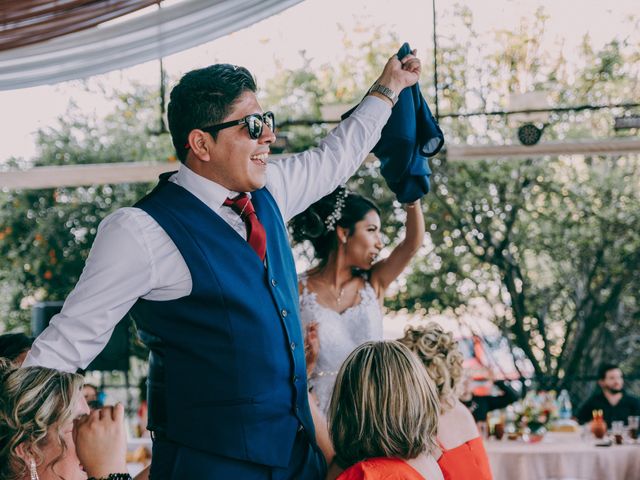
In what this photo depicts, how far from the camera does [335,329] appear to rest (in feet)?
12.1

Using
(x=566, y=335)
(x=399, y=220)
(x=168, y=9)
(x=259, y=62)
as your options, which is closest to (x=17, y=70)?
(x=168, y=9)

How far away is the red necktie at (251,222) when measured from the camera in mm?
1976

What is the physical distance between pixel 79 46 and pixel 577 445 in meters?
3.77

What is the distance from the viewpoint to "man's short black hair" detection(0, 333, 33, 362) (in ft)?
9.64

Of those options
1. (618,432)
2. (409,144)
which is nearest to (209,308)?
(409,144)

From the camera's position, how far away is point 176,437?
6.18 feet

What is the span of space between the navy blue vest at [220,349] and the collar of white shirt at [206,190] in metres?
0.04

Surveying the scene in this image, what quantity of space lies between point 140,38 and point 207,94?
293 centimetres

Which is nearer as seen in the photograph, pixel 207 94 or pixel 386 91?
pixel 207 94

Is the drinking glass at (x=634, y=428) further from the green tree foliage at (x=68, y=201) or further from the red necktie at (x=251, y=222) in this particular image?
the green tree foliage at (x=68, y=201)

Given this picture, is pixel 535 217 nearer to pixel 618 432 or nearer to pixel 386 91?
pixel 618 432

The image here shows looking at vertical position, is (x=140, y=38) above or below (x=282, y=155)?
above

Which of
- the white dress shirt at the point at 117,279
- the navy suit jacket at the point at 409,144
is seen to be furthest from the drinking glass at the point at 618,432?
the white dress shirt at the point at 117,279

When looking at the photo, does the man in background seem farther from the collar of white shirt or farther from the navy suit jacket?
the collar of white shirt
